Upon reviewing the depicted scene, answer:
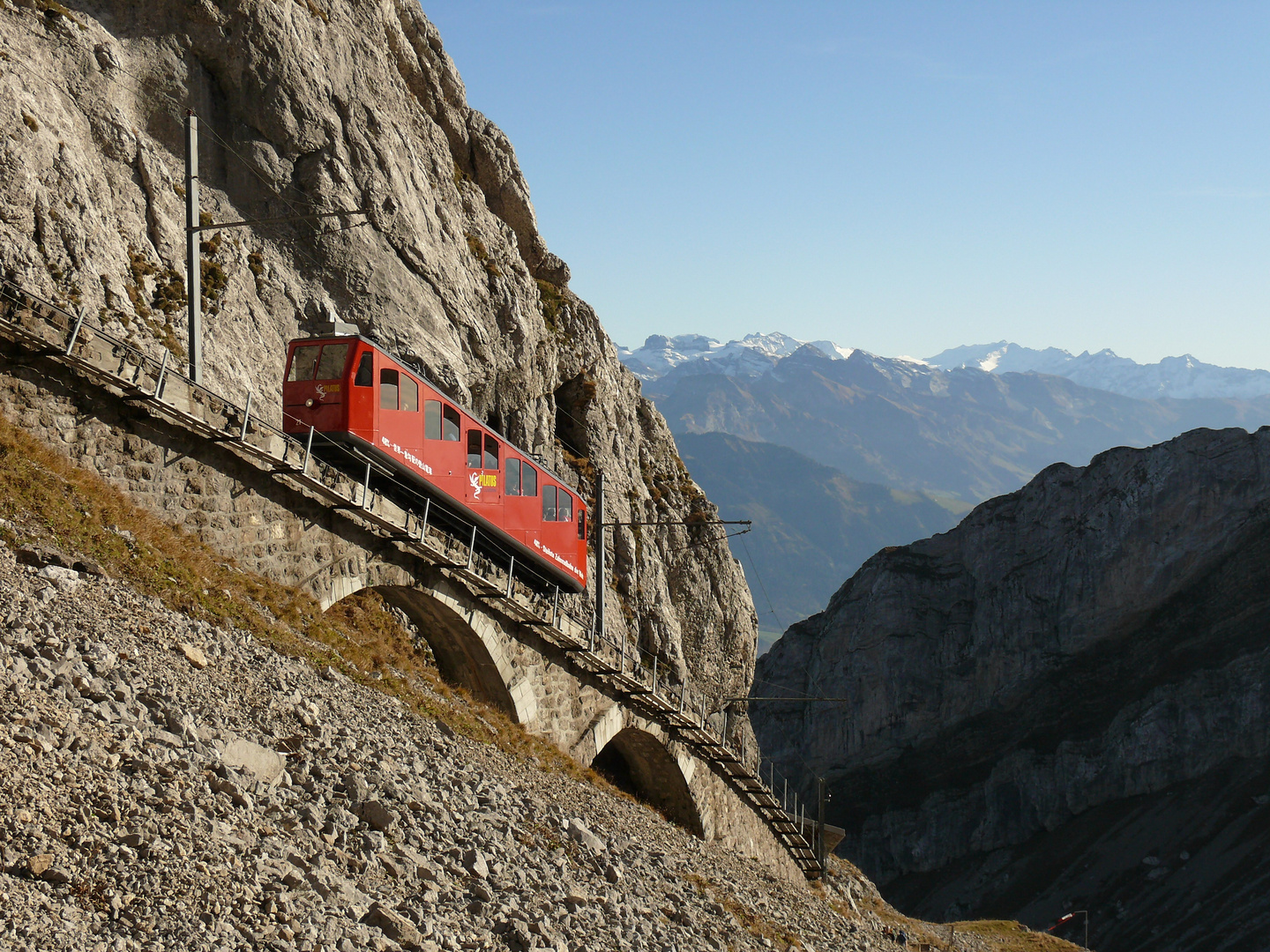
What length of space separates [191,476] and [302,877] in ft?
31.7

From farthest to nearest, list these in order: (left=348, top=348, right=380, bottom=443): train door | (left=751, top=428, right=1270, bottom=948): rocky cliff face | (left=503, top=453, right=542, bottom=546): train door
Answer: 1. (left=751, top=428, right=1270, bottom=948): rocky cliff face
2. (left=503, top=453, right=542, bottom=546): train door
3. (left=348, top=348, right=380, bottom=443): train door

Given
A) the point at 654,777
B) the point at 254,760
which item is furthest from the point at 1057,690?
the point at 254,760

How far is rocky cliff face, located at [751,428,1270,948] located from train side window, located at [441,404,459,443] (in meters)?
69.6

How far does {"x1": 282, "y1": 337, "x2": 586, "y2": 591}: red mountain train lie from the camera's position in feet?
73.8

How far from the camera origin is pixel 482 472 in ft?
86.2

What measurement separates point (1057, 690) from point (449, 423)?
8244 cm

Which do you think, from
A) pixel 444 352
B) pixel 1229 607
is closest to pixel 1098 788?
pixel 1229 607

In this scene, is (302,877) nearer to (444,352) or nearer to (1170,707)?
(444,352)

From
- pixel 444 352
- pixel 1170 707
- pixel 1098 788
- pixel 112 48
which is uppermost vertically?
pixel 112 48

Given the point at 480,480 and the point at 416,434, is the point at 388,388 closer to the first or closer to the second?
the point at 416,434

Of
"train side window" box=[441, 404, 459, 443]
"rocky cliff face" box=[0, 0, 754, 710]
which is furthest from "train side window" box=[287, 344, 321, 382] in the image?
"rocky cliff face" box=[0, 0, 754, 710]

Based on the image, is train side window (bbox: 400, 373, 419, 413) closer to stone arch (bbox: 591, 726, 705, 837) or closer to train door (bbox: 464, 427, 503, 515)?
train door (bbox: 464, 427, 503, 515)

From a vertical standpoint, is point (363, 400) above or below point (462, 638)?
above

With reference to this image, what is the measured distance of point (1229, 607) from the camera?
8906 centimetres
